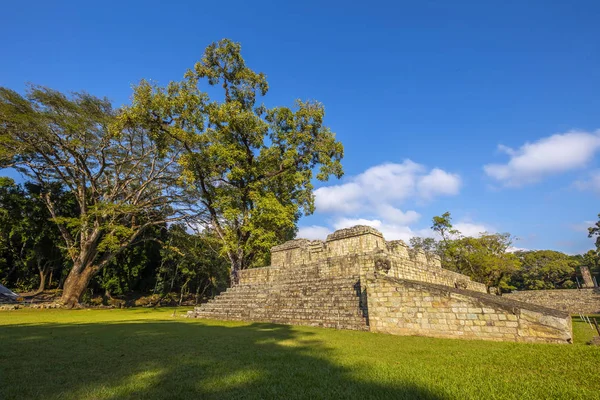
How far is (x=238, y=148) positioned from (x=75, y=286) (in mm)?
14892

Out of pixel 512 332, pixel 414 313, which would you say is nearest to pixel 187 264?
pixel 414 313

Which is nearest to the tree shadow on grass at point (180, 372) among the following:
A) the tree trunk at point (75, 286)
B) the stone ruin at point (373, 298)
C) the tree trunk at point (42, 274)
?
the stone ruin at point (373, 298)

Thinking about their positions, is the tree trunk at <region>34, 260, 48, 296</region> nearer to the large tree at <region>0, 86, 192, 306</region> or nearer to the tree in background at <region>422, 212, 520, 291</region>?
the large tree at <region>0, 86, 192, 306</region>

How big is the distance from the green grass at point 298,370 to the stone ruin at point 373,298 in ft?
2.24

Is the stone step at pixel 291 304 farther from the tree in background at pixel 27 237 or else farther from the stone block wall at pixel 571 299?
the stone block wall at pixel 571 299

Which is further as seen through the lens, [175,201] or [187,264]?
[187,264]

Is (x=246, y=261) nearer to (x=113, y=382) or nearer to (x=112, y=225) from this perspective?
(x=112, y=225)

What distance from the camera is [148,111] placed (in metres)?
16.8

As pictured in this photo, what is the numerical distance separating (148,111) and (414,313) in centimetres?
1740

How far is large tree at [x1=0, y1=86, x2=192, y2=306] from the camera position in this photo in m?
17.5

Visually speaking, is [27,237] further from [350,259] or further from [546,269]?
[546,269]

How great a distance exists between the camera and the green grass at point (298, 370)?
3057 millimetres

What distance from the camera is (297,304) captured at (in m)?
10.9

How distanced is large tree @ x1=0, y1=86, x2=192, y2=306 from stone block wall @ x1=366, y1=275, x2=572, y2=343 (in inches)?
660
